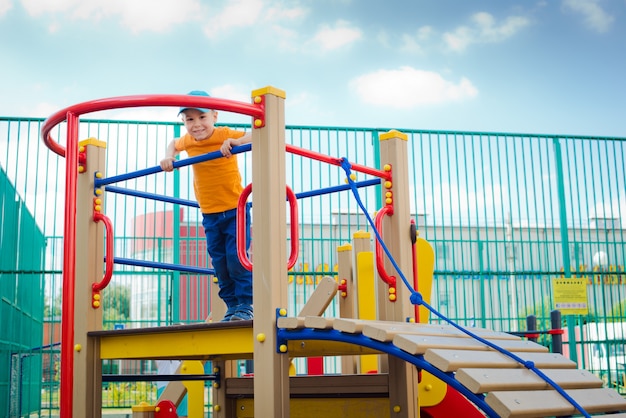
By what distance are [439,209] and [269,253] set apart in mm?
5702

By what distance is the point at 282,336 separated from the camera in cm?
354

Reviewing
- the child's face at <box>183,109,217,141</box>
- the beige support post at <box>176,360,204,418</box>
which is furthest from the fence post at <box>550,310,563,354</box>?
the child's face at <box>183,109,217,141</box>

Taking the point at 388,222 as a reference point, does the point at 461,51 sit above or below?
above

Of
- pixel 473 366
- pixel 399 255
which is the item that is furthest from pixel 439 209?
pixel 473 366

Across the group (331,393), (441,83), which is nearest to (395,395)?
(331,393)

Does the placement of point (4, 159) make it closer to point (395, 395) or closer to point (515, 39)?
point (395, 395)

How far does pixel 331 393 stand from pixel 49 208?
4.42 metres

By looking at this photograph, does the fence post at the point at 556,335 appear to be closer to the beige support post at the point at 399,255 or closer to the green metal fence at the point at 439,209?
the green metal fence at the point at 439,209

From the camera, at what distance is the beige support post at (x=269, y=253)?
11.6 ft

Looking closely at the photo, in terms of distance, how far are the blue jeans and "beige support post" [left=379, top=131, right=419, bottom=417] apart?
0.82 meters

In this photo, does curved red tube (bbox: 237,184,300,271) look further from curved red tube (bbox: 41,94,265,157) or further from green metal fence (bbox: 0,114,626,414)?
green metal fence (bbox: 0,114,626,414)

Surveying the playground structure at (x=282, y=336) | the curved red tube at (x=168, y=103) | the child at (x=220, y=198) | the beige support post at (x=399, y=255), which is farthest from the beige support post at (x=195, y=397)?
the curved red tube at (x=168, y=103)

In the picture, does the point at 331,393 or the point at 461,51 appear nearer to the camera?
the point at 331,393

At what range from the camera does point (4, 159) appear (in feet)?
26.2
